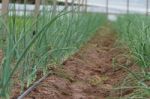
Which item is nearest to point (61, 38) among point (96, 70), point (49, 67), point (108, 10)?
point (49, 67)

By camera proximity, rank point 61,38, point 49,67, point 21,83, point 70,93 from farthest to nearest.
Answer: point 61,38
point 49,67
point 70,93
point 21,83

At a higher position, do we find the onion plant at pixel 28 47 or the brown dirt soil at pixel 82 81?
the onion plant at pixel 28 47

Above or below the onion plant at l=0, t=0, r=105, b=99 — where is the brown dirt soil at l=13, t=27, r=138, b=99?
below

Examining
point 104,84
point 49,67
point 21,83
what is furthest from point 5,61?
point 104,84

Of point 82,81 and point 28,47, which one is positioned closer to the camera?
point 28,47

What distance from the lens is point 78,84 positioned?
12.0ft

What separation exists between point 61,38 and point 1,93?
5.62ft

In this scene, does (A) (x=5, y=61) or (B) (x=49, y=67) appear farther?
(B) (x=49, y=67)

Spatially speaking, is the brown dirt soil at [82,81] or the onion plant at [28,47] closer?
the onion plant at [28,47]

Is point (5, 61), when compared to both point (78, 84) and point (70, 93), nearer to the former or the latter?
point (70, 93)

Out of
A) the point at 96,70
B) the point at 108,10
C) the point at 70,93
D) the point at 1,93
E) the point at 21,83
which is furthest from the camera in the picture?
the point at 108,10

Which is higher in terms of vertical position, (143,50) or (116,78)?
(143,50)

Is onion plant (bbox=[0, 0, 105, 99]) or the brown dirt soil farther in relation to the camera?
the brown dirt soil

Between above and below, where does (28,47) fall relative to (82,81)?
above
